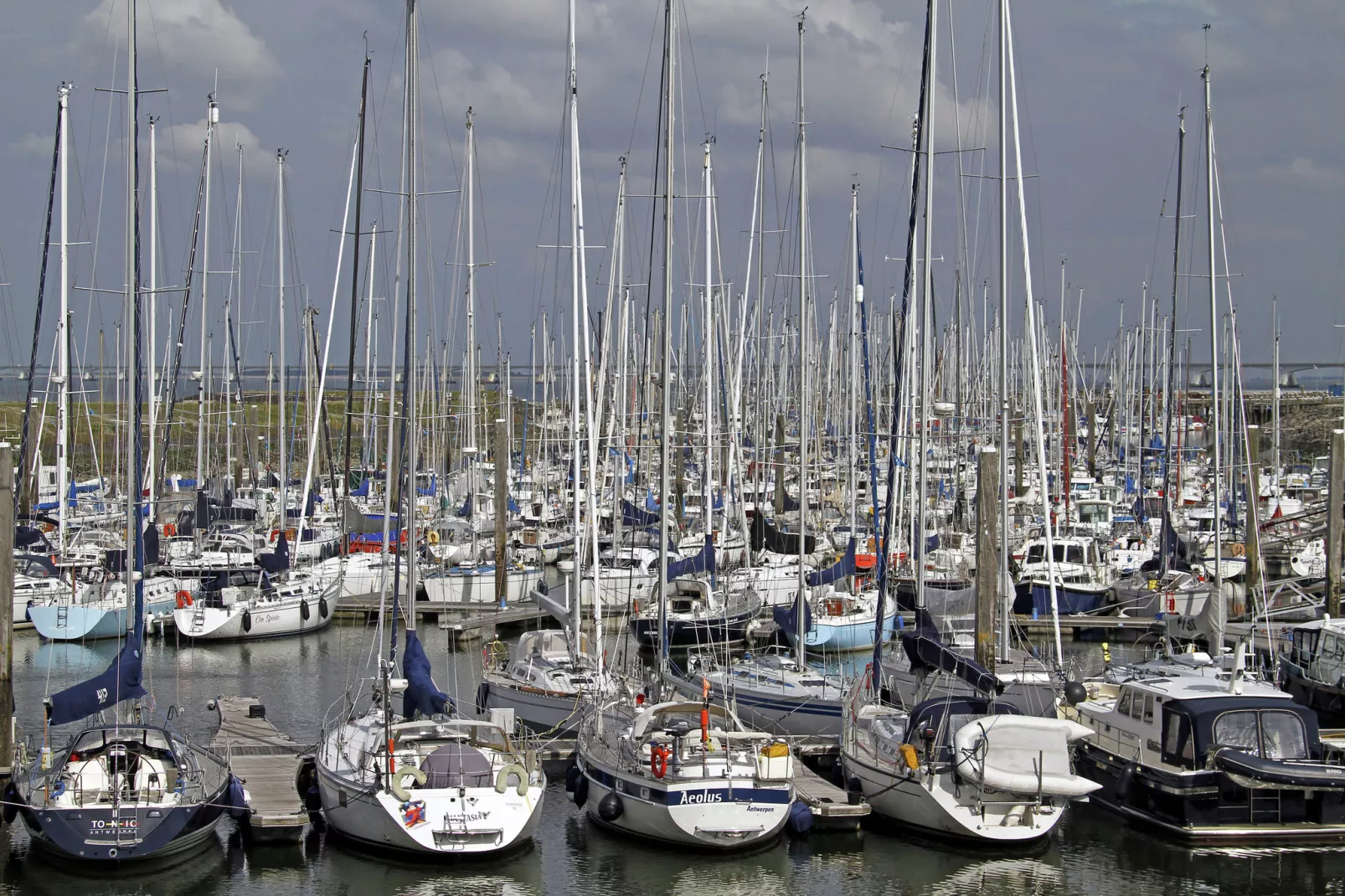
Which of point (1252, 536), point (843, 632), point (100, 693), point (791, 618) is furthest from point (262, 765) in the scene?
point (1252, 536)

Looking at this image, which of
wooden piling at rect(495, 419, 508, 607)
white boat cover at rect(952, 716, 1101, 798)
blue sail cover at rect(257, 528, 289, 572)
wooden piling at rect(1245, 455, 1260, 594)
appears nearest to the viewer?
white boat cover at rect(952, 716, 1101, 798)

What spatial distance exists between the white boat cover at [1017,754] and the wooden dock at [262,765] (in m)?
9.37

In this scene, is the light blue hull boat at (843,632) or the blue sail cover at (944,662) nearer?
the blue sail cover at (944,662)

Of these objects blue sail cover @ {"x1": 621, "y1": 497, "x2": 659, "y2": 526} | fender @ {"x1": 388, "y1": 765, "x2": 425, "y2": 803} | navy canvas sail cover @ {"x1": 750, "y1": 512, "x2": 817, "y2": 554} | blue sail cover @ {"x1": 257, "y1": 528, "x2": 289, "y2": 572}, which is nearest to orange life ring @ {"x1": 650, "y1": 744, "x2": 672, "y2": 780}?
fender @ {"x1": 388, "y1": 765, "x2": 425, "y2": 803}

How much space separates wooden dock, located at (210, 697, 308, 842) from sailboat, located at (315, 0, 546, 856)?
591mm

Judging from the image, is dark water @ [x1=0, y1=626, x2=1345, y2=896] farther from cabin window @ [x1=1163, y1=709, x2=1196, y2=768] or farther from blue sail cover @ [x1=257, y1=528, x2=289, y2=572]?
blue sail cover @ [x1=257, y1=528, x2=289, y2=572]

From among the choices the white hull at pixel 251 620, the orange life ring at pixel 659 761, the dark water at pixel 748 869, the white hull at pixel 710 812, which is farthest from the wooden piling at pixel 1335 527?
the white hull at pixel 251 620

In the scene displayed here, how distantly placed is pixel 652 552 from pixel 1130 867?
2503 centimetres

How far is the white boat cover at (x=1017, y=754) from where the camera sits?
66.4 ft

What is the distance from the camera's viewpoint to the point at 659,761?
20.8 meters

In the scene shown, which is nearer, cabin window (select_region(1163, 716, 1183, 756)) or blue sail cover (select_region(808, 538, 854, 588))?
cabin window (select_region(1163, 716, 1183, 756))

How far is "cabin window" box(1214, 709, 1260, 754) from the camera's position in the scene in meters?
21.6

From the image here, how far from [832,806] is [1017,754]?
2888 mm

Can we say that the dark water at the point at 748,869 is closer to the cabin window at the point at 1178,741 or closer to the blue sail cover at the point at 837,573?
the cabin window at the point at 1178,741
